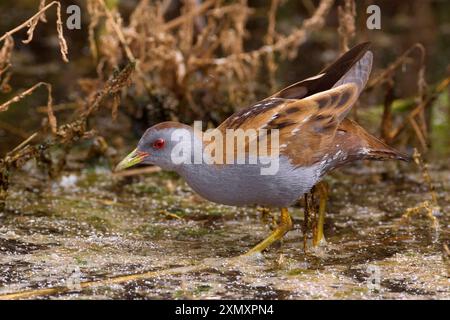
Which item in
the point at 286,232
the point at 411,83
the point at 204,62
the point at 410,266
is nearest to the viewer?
the point at 410,266

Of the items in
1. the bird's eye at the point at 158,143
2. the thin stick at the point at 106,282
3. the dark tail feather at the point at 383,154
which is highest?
the bird's eye at the point at 158,143

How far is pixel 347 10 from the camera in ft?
17.9

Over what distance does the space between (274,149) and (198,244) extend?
721 millimetres

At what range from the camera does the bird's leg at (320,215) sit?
451cm

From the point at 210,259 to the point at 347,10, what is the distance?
203 cm

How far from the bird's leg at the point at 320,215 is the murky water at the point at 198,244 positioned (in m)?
0.07

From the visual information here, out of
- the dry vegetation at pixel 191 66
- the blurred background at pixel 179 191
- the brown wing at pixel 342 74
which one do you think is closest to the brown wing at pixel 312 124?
the brown wing at pixel 342 74

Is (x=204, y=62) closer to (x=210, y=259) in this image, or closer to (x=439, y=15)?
(x=210, y=259)

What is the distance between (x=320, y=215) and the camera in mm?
4668

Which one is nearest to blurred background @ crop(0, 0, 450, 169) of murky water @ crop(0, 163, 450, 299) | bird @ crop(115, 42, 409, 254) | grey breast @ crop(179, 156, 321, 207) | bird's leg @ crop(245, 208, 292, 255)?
murky water @ crop(0, 163, 450, 299)

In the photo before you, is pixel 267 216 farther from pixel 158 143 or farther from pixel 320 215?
pixel 158 143

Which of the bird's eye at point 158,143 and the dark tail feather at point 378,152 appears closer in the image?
the bird's eye at point 158,143

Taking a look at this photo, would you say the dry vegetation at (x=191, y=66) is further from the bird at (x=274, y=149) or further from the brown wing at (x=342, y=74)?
the bird at (x=274, y=149)

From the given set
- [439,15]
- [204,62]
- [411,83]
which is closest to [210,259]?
[204,62]
